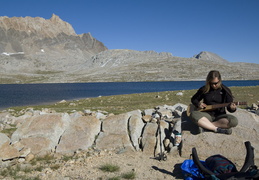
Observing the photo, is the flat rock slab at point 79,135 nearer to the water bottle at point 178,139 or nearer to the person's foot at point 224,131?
the water bottle at point 178,139

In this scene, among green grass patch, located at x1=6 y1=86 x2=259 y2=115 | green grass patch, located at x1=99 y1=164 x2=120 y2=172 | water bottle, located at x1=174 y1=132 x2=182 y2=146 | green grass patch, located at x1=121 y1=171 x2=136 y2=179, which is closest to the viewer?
green grass patch, located at x1=121 y1=171 x2=136 y2=179

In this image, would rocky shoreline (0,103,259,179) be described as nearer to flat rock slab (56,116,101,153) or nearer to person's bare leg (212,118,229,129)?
flat rock slab (56,116,101,153)

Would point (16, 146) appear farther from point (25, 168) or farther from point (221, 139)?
point (221, 139)

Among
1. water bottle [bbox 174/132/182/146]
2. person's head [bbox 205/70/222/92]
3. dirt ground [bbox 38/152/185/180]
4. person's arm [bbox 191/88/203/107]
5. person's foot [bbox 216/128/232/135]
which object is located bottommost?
dirt ground [bbox 38/152/185/180]

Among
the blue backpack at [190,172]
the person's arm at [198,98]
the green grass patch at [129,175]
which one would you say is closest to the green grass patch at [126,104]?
the person's arm at [198,98]

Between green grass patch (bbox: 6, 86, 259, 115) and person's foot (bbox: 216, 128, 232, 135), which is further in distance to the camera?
green grass patch (bbox: 6, 86, 259, 115)

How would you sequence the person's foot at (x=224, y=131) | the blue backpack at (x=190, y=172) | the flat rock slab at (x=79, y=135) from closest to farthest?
the blue backpack at (x=190, y=172), the person's foot at (x=224, y=131), the flat rock slab at (x=79, y=135)

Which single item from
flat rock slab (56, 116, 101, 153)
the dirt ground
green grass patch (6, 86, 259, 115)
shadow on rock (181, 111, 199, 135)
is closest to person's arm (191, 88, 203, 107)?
shadow on rock (181, 111, 199, 135)

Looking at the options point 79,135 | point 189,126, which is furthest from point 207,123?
point 79,135

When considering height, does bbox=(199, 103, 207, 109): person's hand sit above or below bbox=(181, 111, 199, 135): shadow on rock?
above

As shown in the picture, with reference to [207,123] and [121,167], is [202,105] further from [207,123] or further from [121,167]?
[121,167]

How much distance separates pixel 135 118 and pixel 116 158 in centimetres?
259

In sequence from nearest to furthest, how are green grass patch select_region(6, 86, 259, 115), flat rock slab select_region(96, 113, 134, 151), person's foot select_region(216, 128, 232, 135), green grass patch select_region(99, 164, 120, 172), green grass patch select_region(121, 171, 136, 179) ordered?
green grass patch select_region(121, 171, 136, 179)
green grass patch select_region(99, 164, 120, 172)
person's foot select_region(216, 128, 232, 135)
flat rock slab select_region(96, 113, 134, 151)
green grass patch select_region(6, 86, 259, 115)

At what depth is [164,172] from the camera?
8148 mm
